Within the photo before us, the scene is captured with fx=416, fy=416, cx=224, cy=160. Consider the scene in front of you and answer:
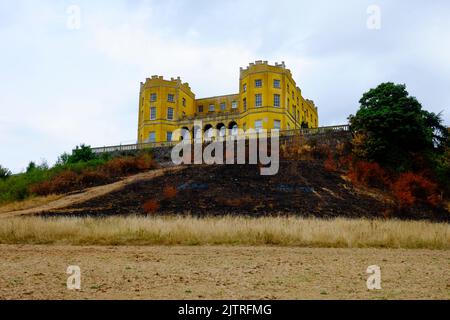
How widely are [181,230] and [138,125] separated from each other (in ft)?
147

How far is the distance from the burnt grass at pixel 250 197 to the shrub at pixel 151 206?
0.24 metres

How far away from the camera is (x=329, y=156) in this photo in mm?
34062

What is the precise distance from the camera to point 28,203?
28.8 meters

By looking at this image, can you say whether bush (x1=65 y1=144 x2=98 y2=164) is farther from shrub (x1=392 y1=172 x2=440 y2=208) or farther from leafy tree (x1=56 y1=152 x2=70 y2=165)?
shrub (x1=392 y1=172 x2=440 y2=208)

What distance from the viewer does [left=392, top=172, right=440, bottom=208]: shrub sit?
2751 centimetres

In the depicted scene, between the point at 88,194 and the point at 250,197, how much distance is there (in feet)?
38.5

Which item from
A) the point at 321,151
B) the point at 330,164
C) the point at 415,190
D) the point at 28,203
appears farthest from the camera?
the point at 321,151

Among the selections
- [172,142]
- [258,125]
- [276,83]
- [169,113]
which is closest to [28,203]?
[172,142]

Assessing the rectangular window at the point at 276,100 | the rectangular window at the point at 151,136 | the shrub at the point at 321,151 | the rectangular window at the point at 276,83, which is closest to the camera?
the shrub at the point at 321,151

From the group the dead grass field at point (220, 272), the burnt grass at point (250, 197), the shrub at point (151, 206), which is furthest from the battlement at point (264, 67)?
the dead grass field at point (220, 272)

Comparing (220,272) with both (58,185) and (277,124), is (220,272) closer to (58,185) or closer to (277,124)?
(58,185)

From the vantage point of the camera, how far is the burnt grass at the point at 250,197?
24.2 meters

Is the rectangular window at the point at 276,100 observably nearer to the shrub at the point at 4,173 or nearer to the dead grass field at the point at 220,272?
the shrub at the point at 4,173
